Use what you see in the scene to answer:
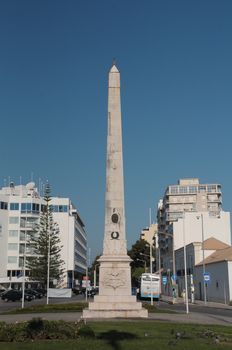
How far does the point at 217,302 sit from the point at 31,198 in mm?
A: 48424

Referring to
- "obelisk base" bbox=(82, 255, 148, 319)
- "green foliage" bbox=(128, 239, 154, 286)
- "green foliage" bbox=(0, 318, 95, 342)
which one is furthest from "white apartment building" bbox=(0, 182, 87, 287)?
"green foliage" bbox=(0, 318, 95, 342)

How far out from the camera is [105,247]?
85.0 ft

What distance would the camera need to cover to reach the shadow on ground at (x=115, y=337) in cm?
1367

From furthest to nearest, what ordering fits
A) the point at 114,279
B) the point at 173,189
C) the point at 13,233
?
the point at 173,189 < the point at 13,233 < the point at 114,279

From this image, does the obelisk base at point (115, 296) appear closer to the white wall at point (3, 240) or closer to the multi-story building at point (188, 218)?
the multi-story building at point (188, 218)

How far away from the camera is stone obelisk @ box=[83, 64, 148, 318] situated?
24.2m

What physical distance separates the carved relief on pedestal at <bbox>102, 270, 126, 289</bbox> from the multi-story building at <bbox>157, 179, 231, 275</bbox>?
101ft

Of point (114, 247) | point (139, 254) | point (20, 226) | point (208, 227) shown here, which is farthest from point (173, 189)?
point (114, 247)

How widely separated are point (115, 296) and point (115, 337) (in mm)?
9703

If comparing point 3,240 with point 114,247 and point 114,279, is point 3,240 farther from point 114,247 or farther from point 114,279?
point 114,279

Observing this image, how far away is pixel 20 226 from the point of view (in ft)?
308

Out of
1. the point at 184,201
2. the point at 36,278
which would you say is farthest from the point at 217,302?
the point at 184,201

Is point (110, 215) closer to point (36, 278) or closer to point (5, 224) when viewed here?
point (36, 278)

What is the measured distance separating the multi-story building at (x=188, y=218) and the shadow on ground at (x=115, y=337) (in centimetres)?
3956
